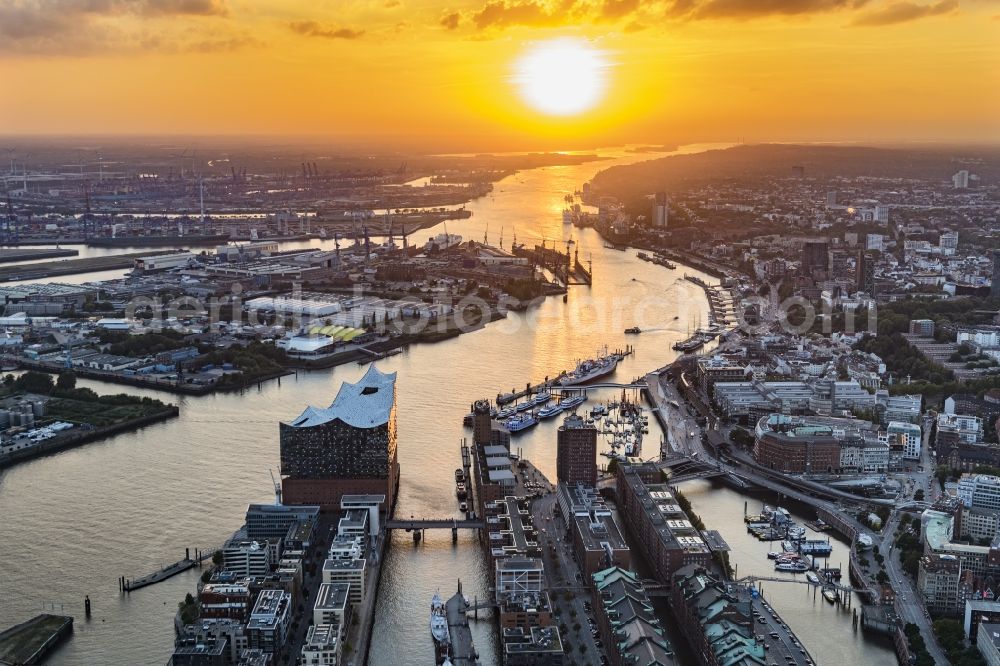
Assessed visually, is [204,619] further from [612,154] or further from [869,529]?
[612,154]

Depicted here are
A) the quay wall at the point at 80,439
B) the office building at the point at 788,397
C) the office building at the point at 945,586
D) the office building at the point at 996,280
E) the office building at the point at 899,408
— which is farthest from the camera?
the office building at the point at 996,280

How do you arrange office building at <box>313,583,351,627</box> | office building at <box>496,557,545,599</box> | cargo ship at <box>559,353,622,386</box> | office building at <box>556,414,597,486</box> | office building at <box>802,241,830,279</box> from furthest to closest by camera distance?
office building at <box>802,241,830,279</box>, cargo ship at <box>559,353,622,386</box>, office building at <box>556,414,597,486</box>, office building at <box>496,557,545,599</box>, office building at <box>313,583,351,627</box>

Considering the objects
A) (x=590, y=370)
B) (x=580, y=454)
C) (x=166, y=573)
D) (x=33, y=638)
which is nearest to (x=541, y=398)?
(x=590, y=370)

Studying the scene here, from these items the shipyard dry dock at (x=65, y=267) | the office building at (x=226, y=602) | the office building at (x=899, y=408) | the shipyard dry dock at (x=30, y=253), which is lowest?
the office building at (x=226, y=602)

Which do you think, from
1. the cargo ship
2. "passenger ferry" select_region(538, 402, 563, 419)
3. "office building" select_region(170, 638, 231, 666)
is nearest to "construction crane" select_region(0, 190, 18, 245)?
the cargo ship

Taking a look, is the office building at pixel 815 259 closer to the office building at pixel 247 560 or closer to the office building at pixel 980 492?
the office building at pixel 980 492

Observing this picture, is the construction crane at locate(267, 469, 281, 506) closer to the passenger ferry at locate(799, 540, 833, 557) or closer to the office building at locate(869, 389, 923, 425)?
the passenger ferry at locate(799, 540, 833, 557)

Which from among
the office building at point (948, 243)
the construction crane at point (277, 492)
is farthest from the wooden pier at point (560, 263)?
the construction crane at point (277, 492)

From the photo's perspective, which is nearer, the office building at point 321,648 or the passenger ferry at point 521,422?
the office building at point 321,648
